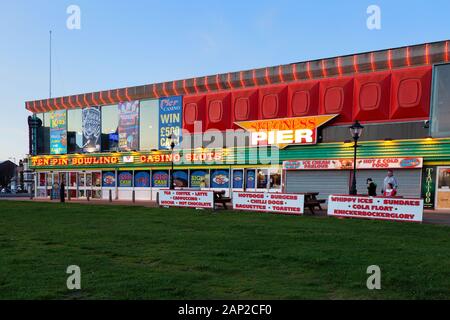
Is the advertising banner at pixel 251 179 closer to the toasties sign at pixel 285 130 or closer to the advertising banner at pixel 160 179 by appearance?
the toasties sign at pixel 285 130

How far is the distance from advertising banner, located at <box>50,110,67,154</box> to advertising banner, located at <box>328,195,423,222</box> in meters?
25.9

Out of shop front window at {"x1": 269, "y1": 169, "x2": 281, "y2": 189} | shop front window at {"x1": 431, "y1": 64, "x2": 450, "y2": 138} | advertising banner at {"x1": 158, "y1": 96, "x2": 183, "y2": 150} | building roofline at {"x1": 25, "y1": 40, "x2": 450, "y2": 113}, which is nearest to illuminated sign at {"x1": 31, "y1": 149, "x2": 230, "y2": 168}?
advertising banner at {"x1": 158, "y1": 96, "x2": 183, "y2": 150}

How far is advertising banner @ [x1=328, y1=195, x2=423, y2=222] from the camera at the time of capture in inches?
530

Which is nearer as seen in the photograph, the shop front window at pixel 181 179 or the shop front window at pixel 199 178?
the shop front window at pixel 199 178

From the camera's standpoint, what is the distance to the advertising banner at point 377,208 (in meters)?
13.5

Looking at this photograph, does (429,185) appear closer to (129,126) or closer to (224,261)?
(224,261)

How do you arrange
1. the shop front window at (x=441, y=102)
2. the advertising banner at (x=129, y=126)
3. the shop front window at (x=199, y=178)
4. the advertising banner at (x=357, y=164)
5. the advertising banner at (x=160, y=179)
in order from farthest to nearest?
1. the advertising banner at (x=129, y=126)
2. the advertising banner at (x=160, y=179)
3. the shop front window at (x=199, y=178)
4. the advertising banner at (x=357, y=164)
5. the shop front window at (x=441, y=102)

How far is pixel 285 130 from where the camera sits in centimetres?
2347

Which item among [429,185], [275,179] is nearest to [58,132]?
[275,179]

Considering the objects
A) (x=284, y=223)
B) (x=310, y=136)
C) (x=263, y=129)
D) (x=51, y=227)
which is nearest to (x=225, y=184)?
(x=263, y=129)

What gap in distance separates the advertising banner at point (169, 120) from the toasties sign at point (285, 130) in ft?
16.9

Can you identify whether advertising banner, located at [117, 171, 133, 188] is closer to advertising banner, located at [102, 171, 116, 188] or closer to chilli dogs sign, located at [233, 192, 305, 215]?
advertising banner, located at [102, 171, 116, 188]

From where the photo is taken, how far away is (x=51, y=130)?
1346 inches

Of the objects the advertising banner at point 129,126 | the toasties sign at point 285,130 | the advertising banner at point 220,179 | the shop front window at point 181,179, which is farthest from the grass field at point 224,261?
the advertising banner at point 129,126
